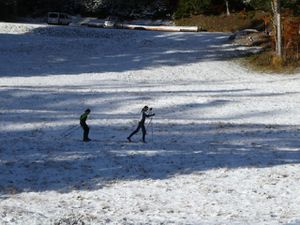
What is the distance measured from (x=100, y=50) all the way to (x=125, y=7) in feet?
74.5

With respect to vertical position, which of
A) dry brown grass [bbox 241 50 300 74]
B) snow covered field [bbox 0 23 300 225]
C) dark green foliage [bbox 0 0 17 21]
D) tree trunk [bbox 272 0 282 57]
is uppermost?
dark green foliage [bbox 0 0 17 21]

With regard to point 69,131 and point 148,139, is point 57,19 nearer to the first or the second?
point 69,131

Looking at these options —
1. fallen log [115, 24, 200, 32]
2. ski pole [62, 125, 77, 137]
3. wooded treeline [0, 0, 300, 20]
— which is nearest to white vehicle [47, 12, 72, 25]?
wooded treeline [0, 0, 300, 20]

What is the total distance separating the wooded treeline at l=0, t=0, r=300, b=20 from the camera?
66688mm

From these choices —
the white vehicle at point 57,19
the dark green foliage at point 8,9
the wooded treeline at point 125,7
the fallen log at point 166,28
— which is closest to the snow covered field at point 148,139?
the fallen log at point 166,28

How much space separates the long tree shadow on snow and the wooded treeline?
35.1ft

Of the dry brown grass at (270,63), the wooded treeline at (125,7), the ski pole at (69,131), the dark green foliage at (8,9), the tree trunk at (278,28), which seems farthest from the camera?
the wooded treeline at (125,7)

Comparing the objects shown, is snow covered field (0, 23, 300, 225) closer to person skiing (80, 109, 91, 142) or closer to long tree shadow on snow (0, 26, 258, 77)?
long tree shadow on snow (0, 26, 258, 77)

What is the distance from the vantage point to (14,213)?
1525 centimetres

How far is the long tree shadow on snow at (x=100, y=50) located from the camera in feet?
150

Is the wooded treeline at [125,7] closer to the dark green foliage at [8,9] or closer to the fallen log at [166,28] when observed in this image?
the dark green foliage at [8,9]

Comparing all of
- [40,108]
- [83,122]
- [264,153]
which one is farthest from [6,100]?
[264,153]

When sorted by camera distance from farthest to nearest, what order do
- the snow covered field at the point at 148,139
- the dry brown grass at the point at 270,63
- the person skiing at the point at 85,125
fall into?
the dry brown grass at the point at 270,63
the person skiing at the point at 85,125
the snow covered field at the point at 148,139

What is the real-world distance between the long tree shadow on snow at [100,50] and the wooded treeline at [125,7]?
1070 centimetres
